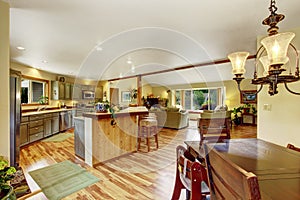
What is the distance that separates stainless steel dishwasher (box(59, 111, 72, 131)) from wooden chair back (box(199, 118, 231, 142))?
5.48m

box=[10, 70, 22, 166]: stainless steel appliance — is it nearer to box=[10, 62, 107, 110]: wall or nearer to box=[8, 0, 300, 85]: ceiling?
box=[8, 0, 300, 85]: ceiling

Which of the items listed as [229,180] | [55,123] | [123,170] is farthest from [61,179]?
[55,123]

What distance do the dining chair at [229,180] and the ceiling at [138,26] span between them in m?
1.74

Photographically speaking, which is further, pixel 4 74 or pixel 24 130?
pixel 24 130

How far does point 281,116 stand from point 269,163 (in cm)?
192

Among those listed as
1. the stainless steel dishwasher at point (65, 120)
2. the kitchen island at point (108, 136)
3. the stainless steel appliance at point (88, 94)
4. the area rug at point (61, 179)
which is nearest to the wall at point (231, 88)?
the stainless steel appliance at point (88, 94)

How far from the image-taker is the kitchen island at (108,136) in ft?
10.1

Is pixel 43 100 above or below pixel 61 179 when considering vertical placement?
above

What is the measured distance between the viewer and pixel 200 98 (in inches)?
401

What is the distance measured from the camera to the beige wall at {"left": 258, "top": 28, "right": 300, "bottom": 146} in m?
2.56

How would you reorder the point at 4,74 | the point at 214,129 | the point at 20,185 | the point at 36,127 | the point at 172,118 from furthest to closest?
1. the point at 172,118
2. the point at 36,127
3. the point at 20,185
4. the point at 214,129
5. the point at 4,74

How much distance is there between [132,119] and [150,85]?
804 cm

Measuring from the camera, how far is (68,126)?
260 inches

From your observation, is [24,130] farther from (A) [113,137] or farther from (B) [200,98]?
(B) [200,98]
